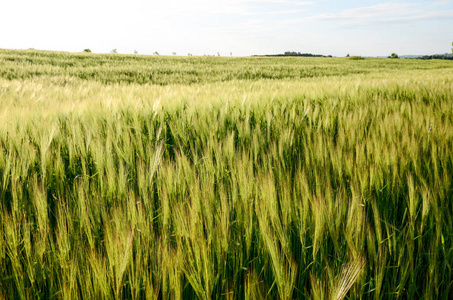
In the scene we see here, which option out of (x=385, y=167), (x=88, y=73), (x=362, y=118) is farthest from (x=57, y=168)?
(x=88, y=73)

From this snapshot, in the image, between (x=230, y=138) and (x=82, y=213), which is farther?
(x=230, y=138)

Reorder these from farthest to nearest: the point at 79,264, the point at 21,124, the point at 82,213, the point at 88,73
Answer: the point at 88,73, the point at 21,124, the point at 82,213, the point at 79,264

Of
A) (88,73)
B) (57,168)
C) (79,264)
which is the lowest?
(79,264)

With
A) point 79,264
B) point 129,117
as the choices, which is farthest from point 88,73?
point 79,264

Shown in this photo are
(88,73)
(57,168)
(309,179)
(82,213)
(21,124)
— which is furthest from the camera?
(88,73)

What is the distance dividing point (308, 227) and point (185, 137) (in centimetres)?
106

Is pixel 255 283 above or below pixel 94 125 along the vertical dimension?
below

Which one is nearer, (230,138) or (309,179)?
(309,179)

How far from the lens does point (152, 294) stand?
531mm

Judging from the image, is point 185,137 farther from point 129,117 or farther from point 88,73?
point 88,73

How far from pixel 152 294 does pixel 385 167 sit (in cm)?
100

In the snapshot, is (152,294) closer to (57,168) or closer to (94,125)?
(57,168)

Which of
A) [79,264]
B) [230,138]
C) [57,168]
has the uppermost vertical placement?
[230,138]

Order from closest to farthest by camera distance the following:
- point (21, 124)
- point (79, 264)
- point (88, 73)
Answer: point (79, 264)
point (21, 124)
point (88, 73)
